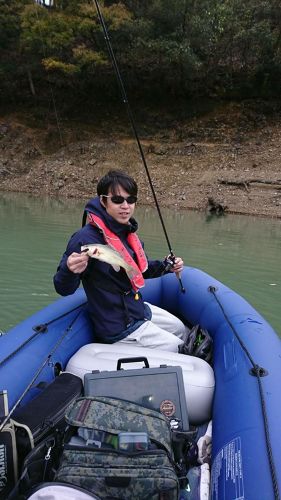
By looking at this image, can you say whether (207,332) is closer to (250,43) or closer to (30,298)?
(30,298)

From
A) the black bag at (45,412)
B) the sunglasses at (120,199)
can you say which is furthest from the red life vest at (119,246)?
the black bag at (45,412)

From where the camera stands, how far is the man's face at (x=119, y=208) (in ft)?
8.82

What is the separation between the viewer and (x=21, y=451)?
1872mm

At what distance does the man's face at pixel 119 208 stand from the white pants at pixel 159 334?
70 cm

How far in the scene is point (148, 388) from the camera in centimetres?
219

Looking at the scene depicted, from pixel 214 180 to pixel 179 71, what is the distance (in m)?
6.90

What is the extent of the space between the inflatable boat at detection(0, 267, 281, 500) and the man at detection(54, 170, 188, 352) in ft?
0.52

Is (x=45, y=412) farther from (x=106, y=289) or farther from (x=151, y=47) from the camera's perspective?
(x=151, y=47)

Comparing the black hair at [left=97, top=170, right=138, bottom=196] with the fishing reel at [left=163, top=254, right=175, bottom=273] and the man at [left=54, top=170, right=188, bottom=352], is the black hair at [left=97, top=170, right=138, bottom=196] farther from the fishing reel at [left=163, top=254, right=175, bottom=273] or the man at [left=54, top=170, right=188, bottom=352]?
the fishing reel at [left=163, top=254, right=175, bottom=273]

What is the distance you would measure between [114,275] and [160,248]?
618 cm

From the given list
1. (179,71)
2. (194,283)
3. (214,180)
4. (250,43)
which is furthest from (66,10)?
(194,283)

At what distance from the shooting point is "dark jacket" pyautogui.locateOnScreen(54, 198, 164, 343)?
266 centimetres

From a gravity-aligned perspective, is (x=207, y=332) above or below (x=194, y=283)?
below

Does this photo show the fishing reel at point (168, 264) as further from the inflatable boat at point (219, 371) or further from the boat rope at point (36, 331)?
the boat rope at point (36, 331)
